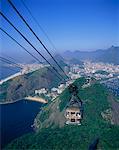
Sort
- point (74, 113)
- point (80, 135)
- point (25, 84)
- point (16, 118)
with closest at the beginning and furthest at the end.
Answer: point (74, 113) < point (80, 135) < point (16, 118) < point (25, 84)

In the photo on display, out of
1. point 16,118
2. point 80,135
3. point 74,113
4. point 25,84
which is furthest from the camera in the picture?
point 25,84

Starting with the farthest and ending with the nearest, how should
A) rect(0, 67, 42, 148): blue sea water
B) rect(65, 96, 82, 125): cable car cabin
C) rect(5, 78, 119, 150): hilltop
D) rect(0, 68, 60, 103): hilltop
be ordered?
rect(0, 68, 60, 103): hilltop, rect(0, 67, 42, 148): blue sea water, rect(5, 78, 119, 150): hilltop, rect(65, 96, 82, 125): cable car cabin

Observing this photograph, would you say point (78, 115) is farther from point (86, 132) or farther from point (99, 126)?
point (99, 126)

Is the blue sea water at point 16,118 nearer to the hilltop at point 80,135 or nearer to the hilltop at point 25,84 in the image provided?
the hilltop at point 25,84

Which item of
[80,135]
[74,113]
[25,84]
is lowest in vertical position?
[74,113]

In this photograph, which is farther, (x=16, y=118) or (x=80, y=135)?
(x=16, y=118)

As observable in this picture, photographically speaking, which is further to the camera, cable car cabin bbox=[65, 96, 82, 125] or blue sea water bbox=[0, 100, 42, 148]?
blue sea water bbox=[0, 100, 42, 148]

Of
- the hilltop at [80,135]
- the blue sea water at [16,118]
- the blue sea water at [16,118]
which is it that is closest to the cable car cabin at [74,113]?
the hilltop at [80,135]

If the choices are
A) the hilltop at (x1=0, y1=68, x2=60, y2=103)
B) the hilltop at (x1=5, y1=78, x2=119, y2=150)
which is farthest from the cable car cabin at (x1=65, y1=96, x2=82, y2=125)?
the hilltop at (x1=0, y1=68, x2=60, y2=103)

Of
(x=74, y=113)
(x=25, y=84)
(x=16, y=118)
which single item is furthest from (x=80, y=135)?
(x=25, y=84)

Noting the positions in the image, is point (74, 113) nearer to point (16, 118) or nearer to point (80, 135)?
point (80, 135)

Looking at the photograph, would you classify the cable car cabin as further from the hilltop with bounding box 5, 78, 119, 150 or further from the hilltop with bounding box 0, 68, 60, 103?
the hilltop with bounding box 0, 68, 60, 103

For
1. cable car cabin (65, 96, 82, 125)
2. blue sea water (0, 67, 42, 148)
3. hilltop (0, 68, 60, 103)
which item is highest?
hilltop (0, 68, 60, 103)
